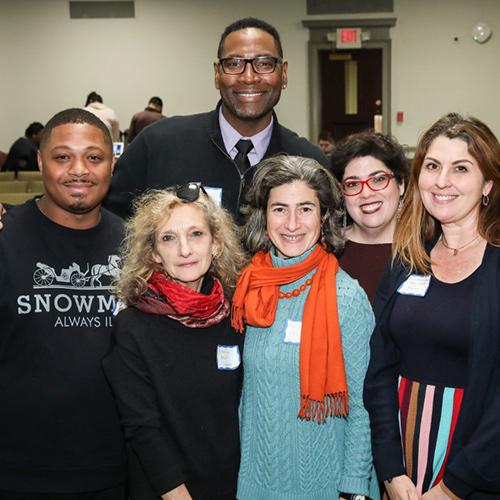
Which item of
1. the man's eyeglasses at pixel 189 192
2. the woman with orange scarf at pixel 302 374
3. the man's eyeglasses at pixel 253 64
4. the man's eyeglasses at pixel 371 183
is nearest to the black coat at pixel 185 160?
the man's eyeglasses at pixel 253 64

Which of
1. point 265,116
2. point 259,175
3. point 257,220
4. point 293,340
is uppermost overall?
point 265,116

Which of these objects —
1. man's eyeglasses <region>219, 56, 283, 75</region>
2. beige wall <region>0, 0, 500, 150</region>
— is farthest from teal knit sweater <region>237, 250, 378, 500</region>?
beige wall <region>0, 0, 500, 150</region>

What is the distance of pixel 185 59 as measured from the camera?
11.5m

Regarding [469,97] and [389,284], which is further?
[469,97]

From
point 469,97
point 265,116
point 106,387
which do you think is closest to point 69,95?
point 469,97

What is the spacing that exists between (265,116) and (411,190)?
889 mm

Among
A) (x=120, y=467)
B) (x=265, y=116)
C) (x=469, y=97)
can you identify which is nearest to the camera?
(x=120, y=467)

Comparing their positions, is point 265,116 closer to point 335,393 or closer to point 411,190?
point 411,190

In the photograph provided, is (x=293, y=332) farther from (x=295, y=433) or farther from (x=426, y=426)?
(x=426, y=426)

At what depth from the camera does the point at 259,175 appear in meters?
2.36

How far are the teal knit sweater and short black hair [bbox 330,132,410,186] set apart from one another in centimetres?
62

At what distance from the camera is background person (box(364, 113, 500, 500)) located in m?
1.88

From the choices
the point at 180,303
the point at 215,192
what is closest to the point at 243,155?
the point at 215,192

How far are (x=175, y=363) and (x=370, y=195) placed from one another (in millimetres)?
988
